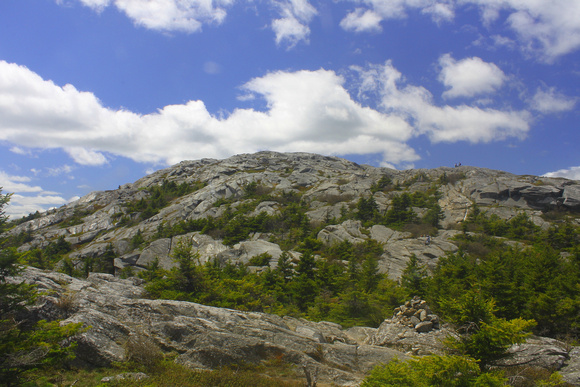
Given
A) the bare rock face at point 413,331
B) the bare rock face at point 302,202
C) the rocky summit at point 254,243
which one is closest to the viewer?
the rocky summit at point 254,243

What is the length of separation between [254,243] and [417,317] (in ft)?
92.6

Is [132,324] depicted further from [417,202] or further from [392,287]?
[417,202]

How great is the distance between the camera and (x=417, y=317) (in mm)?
19188

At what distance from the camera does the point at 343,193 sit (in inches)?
2862

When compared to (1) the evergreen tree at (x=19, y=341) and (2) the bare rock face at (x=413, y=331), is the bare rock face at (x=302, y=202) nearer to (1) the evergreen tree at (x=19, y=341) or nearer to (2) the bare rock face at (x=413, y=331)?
(2) the bare rock face at (x=413, y=331)

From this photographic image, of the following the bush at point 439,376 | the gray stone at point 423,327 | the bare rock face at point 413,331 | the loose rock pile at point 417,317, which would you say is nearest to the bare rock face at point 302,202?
the loose rock pile at point 417,317

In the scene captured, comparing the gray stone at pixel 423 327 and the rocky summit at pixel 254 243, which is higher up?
the rocky summit at pixel 254 243

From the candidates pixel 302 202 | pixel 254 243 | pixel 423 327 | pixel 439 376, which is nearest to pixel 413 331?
pixel 423 327

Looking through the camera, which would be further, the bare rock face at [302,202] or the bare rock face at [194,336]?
the bare rock face at [302,202]

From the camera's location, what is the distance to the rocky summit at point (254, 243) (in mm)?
11727

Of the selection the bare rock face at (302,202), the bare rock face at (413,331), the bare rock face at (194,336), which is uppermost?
the bare rock face at (302,202)

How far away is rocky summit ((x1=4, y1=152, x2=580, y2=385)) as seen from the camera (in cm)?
1173

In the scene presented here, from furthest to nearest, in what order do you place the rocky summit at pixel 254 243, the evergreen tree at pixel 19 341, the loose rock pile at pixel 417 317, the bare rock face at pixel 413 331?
the loose rock pile at pixel 417 317 → the bare rock face at pixel 413 331 → the rocky summit at pixel 254 243 → the evergreen tree at pixel 19 341

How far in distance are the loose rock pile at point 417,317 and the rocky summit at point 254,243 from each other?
0.10m
